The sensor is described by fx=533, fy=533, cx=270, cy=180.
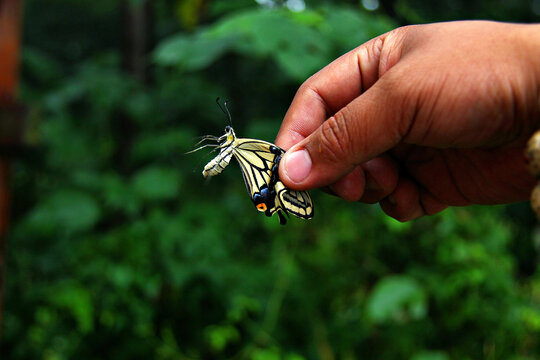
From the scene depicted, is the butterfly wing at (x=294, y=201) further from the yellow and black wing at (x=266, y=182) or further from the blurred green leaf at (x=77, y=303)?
the blurred green leaf at (x=77, y=303)

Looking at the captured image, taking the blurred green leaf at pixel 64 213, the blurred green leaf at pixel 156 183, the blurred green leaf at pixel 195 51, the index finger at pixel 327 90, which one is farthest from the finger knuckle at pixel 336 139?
the blurred green leaf at pixel 64 213

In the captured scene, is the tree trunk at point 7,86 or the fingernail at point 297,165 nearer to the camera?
the fingernail at point 297,165

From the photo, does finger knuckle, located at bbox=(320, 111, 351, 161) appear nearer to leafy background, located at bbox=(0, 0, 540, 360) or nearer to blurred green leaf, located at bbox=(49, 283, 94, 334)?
leafy background, located at bbox=(0, 0, 540, 360)

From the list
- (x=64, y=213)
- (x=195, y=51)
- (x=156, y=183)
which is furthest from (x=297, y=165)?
(x=64, y=213)

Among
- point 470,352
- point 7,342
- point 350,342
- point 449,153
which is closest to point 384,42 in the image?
point 449,153

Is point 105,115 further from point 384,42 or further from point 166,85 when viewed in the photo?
point 384,42

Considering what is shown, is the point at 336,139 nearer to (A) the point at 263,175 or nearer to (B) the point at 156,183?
(A) the point at 263,175
